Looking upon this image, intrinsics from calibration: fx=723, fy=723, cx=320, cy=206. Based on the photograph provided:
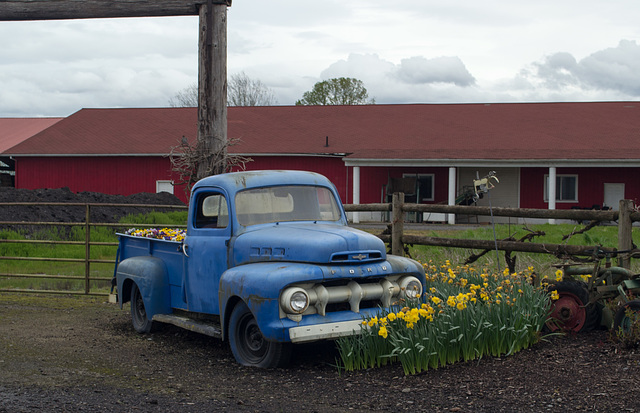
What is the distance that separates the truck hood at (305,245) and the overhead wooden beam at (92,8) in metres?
3.11

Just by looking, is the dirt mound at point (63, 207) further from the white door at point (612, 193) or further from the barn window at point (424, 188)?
the white door at point (612, 193)

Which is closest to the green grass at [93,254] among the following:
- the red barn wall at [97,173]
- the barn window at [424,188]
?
the barn window at [424,188]

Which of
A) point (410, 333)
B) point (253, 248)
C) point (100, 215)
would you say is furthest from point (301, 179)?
point (100, 215)

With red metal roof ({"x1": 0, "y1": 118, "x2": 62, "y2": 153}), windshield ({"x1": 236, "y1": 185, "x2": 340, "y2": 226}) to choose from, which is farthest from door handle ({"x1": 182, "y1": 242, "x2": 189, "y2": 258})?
red metal roof ({"x1": 0, "y1": 118, "x2": 62, "y2": 153})

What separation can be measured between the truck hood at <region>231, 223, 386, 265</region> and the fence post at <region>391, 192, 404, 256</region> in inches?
103

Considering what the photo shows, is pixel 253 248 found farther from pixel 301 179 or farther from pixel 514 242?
pixel 514 242

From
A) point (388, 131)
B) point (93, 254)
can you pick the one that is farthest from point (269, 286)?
point (388, 131)

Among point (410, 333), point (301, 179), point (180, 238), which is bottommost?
point (410, 333)

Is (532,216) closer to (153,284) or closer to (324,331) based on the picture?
(324,331)

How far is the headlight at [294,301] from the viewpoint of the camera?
6.24m

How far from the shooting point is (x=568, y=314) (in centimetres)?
716

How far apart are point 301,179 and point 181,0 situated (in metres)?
Result: 2.73

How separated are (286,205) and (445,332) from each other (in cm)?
226

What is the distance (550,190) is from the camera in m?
26.4
